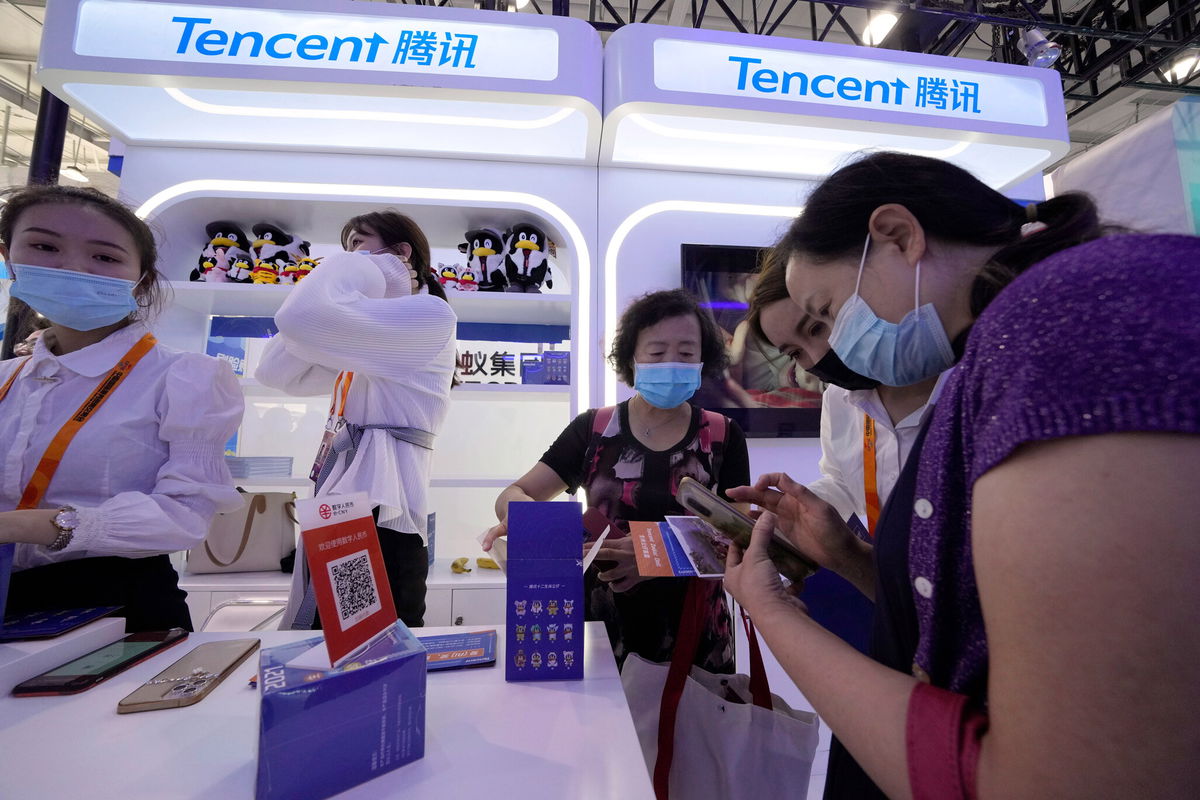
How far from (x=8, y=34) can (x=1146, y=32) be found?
988cm

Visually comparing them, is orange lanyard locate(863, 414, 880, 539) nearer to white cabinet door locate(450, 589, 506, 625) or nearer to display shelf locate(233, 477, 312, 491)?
white cabinet door locate(450, 589, 506, 625)

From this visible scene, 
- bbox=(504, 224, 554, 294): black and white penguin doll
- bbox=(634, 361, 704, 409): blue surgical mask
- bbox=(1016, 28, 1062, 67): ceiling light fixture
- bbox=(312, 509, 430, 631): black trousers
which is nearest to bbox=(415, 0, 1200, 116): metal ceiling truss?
bbox=(1016, 28, 1062, 67): ceiling light fixture

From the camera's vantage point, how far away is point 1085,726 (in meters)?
0.34

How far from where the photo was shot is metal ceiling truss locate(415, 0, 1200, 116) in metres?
3.36

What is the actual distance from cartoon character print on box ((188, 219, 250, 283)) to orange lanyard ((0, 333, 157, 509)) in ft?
5.05

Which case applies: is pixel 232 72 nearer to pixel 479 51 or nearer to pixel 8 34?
pixel 479 51

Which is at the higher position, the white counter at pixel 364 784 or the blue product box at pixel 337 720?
the blue product box at pixel 337 720

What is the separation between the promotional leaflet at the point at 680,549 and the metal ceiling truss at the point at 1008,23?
123 inches

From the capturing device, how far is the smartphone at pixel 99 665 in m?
0.84

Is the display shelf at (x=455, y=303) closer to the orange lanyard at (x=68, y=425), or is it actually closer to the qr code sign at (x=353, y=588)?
the orange lanyard at (x=68, y=425)

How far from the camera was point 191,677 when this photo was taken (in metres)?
0.91

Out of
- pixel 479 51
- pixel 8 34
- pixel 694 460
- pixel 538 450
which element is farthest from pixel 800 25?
pixel 8 34

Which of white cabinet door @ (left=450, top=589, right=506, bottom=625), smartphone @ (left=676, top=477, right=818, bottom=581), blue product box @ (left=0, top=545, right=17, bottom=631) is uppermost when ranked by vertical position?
smartphone @ (left=676, top=477, right=818, bottom=581)

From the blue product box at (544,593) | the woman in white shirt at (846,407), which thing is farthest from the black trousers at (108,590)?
the woman in white shirt at (846,407)
